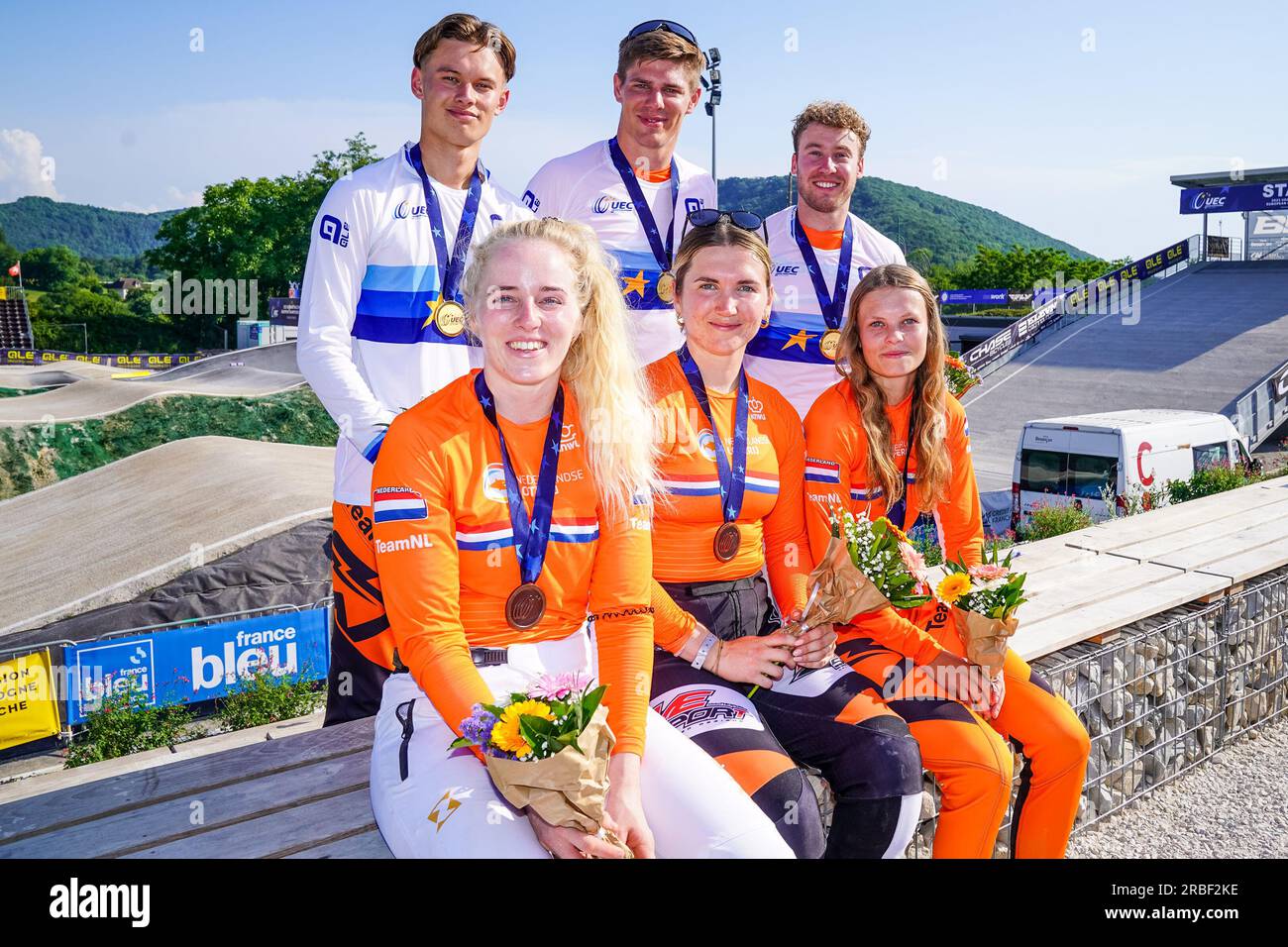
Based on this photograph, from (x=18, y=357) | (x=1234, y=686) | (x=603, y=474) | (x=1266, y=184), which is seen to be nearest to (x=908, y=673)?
(x=603, y=474)

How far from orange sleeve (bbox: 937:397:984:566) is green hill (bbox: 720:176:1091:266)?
130843 millimetres

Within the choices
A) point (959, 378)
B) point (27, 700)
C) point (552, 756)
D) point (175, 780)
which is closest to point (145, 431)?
point (27, 700)

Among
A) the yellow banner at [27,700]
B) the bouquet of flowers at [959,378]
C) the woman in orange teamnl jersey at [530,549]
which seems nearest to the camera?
the woman in orange teamnl jersey at [530,549]

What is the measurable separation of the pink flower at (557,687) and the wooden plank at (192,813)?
1180mm

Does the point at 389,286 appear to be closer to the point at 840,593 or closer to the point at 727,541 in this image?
the point at 727,541

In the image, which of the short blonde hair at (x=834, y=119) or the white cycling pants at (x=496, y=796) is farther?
the short blonde hair at (x=834, y=119)

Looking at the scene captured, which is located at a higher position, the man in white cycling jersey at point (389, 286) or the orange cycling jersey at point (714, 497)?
the man in white cycling jersey at point (389, 286)

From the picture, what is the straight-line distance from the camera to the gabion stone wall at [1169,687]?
4.80 meters

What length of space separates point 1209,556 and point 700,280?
4651 mm

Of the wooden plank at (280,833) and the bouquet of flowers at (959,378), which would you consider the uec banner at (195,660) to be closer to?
the wooden plank at (280,833)

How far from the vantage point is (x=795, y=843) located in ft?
9.23

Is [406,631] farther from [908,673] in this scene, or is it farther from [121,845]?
[908,673]

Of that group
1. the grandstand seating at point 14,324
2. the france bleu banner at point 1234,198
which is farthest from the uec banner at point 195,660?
the grandstand seating at point 14,324

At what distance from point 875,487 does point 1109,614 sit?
2.06m
